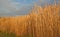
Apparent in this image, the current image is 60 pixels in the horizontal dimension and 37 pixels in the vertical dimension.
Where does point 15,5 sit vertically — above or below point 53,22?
above

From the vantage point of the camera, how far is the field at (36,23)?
1357 millimetres

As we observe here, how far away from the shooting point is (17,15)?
1368mm

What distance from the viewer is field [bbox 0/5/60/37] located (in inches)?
53.4

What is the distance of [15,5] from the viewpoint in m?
1.39

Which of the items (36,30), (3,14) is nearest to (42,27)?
(36,30)

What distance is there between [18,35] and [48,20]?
0.36m

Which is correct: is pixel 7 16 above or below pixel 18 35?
above

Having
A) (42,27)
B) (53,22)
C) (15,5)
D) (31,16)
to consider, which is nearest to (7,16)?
(15,5)

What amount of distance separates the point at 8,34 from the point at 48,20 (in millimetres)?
455

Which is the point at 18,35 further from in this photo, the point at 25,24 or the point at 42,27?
the point at 42,27

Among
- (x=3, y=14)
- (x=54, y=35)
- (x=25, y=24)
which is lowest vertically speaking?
(x=54, y=35)

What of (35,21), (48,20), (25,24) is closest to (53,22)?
(48,20)

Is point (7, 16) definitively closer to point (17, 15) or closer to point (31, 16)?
point (17, 15)

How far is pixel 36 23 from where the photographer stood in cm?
137
